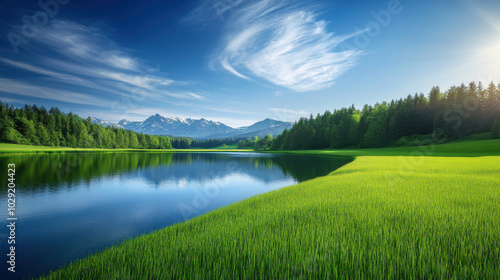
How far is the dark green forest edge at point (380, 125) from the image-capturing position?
63.8 metres

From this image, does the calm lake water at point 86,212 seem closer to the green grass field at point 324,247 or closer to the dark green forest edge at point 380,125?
the green grass field at point 324,247

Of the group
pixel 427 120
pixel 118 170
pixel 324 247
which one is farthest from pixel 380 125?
pixel 324 247

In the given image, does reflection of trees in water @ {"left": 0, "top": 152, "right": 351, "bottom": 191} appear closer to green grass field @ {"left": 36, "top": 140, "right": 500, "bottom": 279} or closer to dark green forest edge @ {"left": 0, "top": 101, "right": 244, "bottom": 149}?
green grass field @ {"left": 36, "top": 140, "right": 500, "bottom": 279}

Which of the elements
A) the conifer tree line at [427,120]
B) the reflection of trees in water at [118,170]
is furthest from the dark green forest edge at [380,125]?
the reflection of trees in water at [118,170]

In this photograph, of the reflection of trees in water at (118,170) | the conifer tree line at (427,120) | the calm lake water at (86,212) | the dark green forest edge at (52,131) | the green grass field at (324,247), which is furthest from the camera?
the dark green forest edge at (52,131)

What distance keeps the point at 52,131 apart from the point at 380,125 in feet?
504

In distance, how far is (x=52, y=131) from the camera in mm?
96938

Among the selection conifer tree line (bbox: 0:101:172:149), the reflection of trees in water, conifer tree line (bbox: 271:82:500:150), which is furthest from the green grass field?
conifer tree line (bbox: 0:101:172:149)

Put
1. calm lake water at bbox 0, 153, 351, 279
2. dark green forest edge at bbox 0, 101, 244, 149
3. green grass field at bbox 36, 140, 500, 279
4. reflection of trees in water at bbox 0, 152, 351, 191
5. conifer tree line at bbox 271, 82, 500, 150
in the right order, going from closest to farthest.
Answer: green grass field at bbox 36, 140, 500, 279, calm lake water at bbox 0, 153, 351, 279, reflection of trees in water at bbox 0, 152, 351, 191, conifer tree line at bbox 271, 82, 500, 150, dark green forest edge at bbox 0, 101, 244, 149

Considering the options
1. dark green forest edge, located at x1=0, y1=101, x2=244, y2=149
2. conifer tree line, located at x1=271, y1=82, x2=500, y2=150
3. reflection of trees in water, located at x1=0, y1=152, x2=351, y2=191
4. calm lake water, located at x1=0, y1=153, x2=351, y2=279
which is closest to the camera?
calm lake water, located at x1=0, y1=153, x2=351, y2=279

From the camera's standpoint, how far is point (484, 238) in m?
4.27

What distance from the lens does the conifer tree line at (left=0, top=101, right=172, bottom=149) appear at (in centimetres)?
8025

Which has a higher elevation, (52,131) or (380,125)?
(380,125)

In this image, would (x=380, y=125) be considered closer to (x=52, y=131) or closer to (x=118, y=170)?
(x=118, y=170)
